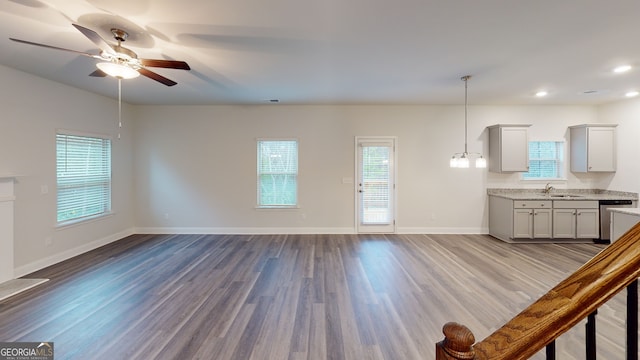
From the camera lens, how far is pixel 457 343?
26.5 inches

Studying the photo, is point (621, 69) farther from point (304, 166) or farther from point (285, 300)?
point (285, 300)

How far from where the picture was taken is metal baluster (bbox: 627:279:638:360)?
60 cm

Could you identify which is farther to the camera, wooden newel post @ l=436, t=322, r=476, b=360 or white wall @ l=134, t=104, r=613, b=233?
white wall @ l=134, t=104, r=613, b=233

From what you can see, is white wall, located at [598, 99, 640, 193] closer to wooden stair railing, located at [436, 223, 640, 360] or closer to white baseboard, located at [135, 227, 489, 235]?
white baseboard, located at [135, 227, 489, 235]

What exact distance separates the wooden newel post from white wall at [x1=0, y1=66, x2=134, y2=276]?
18.0ft

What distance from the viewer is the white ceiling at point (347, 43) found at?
2422 mm

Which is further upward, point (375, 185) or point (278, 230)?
point (375, 185)

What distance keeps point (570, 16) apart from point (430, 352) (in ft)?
10.7

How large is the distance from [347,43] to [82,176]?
16.8 feet

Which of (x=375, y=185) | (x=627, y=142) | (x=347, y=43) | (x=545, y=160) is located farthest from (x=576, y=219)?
(x=347, y=43)

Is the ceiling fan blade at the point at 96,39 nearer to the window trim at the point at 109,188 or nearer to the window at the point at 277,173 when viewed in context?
the window trim at the point at 109,188

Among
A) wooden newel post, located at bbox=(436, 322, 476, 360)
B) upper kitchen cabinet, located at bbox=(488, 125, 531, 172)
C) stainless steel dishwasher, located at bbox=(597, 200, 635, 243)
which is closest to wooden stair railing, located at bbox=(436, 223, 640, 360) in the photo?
wooden newel post, located at bbox=(436, 322, 476, 360)

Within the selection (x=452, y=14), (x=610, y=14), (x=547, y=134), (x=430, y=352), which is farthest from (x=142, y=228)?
(x=547, y=134)

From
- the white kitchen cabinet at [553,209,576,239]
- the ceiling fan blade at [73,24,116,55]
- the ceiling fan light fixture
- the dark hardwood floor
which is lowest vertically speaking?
the dark hardwood floor
